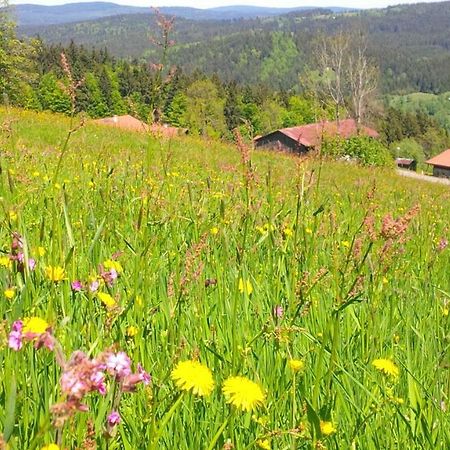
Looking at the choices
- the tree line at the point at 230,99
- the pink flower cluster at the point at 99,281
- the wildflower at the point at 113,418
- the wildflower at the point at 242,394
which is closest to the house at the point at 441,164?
the tree line at the point at 230,99

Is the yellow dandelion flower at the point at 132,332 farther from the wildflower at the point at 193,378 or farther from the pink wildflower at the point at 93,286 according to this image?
the wildflower at the point at 193,378

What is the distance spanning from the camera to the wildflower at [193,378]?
2.87 feet

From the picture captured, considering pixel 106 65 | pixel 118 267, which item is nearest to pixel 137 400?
pixel 118 267

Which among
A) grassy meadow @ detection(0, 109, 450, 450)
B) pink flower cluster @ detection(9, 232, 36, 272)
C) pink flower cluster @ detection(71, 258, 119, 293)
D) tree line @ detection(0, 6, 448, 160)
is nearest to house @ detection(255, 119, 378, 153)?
grassy meadow @ detection(0, 109, 450, 450)

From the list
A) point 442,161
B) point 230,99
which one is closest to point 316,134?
point 442,161

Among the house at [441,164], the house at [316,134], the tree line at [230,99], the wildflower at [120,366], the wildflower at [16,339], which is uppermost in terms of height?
the wildflower at [16,339]

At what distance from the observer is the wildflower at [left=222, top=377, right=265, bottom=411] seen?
88 cm

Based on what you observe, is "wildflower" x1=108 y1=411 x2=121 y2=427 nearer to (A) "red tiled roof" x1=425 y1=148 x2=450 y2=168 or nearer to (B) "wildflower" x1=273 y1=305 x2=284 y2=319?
(B) "wildflower" x1=273 y1=305 x2=284 y2=319

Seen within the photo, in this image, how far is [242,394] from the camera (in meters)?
0.89

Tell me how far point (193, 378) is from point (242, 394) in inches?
3.2

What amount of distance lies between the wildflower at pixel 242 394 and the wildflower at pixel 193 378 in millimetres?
32

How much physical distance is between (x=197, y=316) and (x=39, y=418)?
2.07ft

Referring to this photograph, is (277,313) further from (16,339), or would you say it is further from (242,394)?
(16,339)

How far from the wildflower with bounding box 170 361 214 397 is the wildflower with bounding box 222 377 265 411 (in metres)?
0.03
